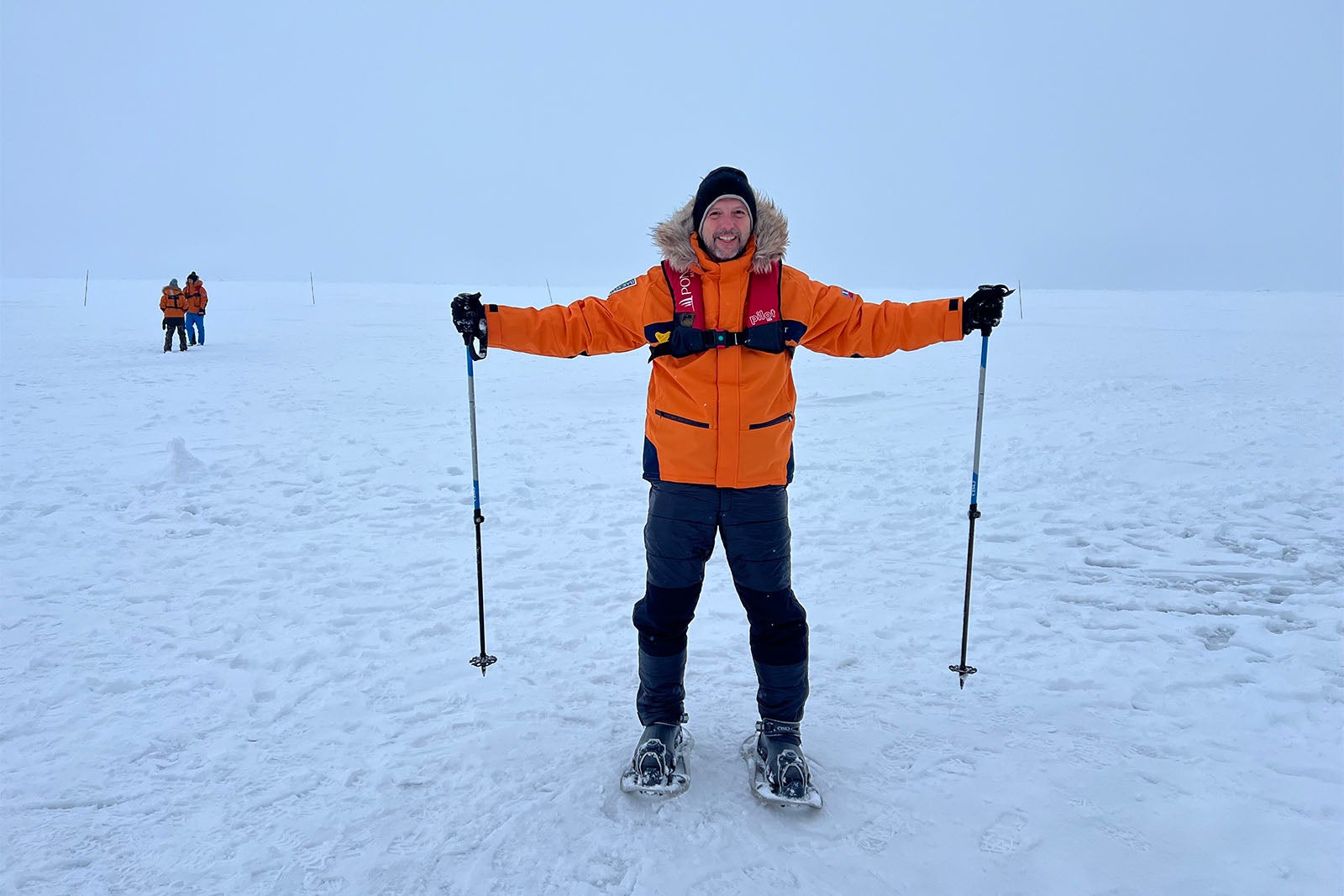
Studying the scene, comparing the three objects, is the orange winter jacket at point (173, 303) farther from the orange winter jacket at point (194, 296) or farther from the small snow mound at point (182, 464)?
the small snow mound at point (182, 464)

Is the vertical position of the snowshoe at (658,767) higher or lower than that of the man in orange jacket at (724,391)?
lower

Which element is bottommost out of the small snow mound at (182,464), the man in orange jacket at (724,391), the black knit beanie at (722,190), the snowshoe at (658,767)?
the snowshoe at (658,767)

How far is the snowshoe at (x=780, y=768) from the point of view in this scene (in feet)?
9.10

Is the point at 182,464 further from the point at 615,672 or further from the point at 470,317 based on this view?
the point at 470,317

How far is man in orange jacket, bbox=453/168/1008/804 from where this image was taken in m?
2.80

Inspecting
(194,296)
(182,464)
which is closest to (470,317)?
(182,464)

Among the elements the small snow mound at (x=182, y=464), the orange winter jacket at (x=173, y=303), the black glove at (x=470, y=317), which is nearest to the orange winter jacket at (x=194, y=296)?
the orange winter jacket at (x=173, y=303)

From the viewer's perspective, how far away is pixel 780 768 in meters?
2.83

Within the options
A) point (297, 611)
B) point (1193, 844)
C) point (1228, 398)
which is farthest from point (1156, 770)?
point (1228, 398)

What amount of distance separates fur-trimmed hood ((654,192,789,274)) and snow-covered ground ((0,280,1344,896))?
1944mm

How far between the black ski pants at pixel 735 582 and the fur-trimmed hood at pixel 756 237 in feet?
2.69

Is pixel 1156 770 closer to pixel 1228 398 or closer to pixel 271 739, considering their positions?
pixel 271 739

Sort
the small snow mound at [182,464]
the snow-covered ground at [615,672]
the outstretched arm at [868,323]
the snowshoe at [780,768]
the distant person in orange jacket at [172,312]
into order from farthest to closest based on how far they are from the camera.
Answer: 1. the distant person in orange jacket at [172,312]
2. the small snow mound at [182,464]
3. the outstretched arm at [868,323]
4. the snowshoe at [780,768]
5. the snow-covered ground at [615,672]

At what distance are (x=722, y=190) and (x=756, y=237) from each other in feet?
0.68
